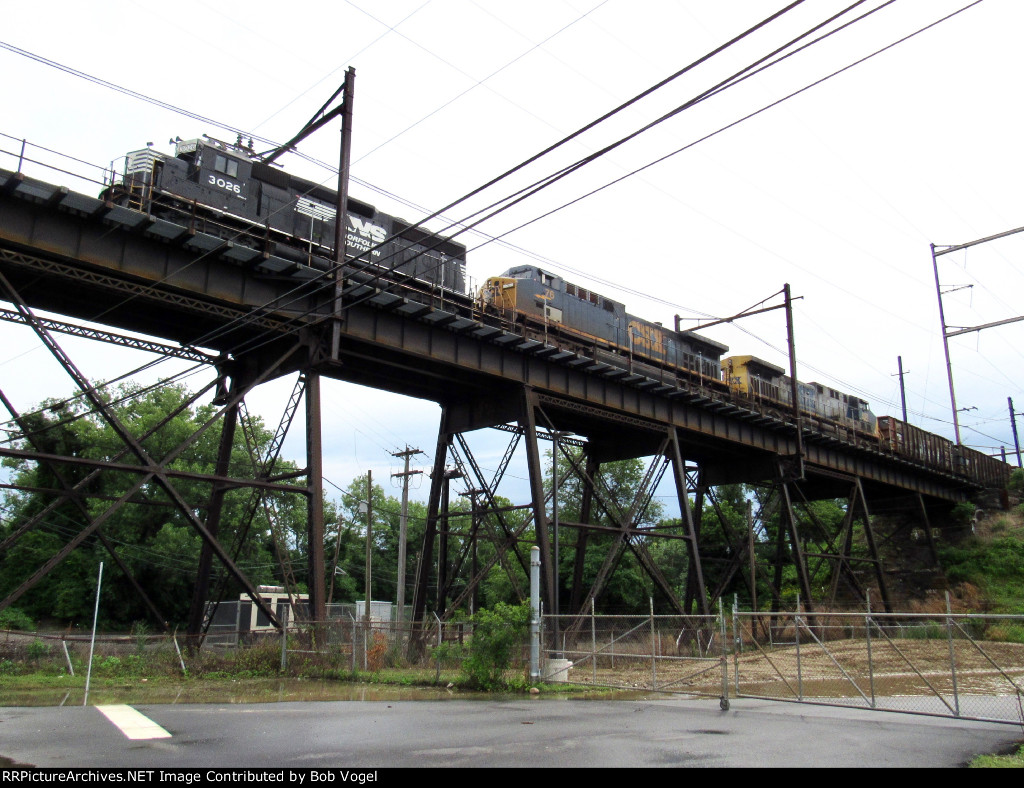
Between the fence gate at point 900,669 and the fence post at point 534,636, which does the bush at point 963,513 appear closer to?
the fence gate at point 900,669

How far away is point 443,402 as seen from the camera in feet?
97.2

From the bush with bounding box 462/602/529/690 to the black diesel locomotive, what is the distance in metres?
9.02

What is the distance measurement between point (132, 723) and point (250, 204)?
1438 cm

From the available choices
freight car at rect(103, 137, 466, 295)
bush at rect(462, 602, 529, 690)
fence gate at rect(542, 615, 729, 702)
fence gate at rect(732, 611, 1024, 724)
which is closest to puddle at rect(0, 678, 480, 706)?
bush at rect(462, 602, 529, 690)

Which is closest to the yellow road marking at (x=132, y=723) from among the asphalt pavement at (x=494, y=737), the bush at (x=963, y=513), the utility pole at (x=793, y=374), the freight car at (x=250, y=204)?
the asphalt pavement at (x=494, y=737)

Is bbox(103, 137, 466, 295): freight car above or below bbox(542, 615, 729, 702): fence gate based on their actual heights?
above

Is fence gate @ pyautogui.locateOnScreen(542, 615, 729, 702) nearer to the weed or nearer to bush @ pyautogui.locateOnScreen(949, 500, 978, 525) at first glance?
the weed

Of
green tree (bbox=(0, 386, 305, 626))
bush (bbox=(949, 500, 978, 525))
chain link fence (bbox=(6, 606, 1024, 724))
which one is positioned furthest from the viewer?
bush (bbox=(949, 500, 978, 525))

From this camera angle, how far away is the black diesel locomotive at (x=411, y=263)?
20453 mm

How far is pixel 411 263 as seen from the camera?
2573cm

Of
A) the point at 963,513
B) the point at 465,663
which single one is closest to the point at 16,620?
the point at 465,663

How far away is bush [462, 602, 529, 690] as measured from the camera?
19484 millimetres
